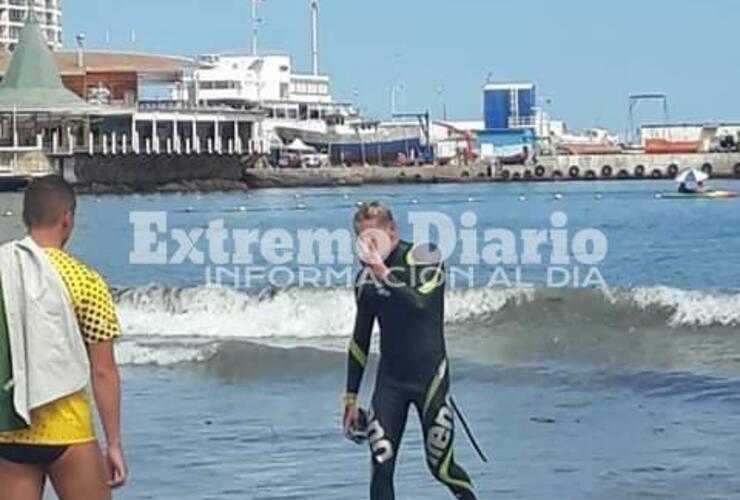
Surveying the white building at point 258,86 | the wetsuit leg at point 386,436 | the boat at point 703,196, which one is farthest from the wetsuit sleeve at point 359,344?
the white building at point 258,86

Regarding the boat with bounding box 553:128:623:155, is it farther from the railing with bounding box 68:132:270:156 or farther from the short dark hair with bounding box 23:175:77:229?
the short dark hair with bounding box 23:175:77:229

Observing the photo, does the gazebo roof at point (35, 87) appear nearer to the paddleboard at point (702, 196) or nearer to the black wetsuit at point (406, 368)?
the paddleboard at point (702, 196)

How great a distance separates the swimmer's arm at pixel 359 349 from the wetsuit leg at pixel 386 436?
0.48 ft

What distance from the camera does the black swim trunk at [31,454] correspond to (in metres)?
6.45

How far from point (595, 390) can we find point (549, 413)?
7.07ft

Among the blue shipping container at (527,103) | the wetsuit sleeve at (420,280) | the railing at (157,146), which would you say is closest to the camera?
the wetsuit sleeve at (420,280)

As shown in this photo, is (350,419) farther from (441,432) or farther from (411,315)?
(411,315)

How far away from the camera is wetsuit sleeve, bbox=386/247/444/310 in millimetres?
8586

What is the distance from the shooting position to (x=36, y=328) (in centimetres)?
630

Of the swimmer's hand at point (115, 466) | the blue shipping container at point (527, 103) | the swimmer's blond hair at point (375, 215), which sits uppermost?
the blue shipping container at point (527, 103)

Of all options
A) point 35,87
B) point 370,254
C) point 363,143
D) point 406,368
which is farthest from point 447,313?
point 363,143

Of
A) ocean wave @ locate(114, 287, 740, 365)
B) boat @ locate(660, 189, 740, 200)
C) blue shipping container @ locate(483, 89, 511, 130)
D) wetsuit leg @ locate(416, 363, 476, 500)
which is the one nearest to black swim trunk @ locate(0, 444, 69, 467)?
wetsuit leg @ locate(416, 363, 476, 500)

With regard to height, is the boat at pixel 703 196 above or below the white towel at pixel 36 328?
below

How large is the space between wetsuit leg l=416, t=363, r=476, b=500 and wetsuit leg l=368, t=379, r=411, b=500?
0.11 meters
